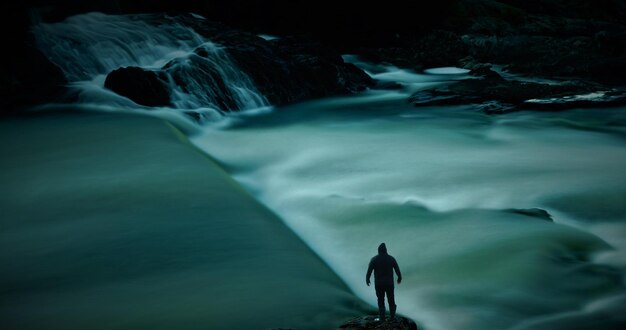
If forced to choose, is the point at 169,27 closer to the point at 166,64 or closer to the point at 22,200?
the point at 166,64

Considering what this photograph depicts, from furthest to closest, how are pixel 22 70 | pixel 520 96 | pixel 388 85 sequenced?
pixel 388 85, pixel 520 96, pixel 22 70

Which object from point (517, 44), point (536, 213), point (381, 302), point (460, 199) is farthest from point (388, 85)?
point (381, 302)

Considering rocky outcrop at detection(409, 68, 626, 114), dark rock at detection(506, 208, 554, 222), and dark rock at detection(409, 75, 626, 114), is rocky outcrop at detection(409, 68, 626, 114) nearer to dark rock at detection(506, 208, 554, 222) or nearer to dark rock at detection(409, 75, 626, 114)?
dark rock at detection(409, 75, 626, 114)

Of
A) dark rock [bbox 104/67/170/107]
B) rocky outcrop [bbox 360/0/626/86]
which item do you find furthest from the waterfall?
rocky outcrop [bbox 360/0/626/86]

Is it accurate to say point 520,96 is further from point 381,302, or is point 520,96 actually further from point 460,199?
point 381,302

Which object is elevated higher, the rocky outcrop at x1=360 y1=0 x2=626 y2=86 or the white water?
the white water

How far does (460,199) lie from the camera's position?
29.4 ft

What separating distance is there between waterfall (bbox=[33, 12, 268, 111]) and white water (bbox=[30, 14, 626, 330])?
0.19 ft

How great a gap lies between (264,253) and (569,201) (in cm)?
469

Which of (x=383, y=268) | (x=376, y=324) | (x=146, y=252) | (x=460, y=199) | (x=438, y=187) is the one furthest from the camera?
(x=438, y=187)

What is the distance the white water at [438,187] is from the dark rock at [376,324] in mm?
952

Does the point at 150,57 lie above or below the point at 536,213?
above

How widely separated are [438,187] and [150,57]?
1028 cm

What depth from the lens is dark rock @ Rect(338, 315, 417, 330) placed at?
4566 mm
